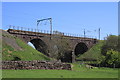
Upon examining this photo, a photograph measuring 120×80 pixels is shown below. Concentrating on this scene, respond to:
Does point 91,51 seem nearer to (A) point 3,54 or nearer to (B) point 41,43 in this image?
(B) point 41,43

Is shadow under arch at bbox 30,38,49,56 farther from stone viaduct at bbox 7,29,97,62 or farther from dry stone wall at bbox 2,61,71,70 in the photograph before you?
dry stone wall at bbox 2,61,71,70

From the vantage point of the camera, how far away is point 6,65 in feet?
89.0

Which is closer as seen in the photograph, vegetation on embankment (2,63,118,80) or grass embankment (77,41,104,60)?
vegetation on embankment (2,63,118,80)

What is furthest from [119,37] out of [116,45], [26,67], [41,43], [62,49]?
[26,67]

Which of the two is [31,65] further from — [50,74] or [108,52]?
[108,52]

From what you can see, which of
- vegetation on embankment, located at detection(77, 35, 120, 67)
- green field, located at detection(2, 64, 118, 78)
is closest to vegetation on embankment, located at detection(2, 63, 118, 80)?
green field, located at detection(2, 64, 118, 78)

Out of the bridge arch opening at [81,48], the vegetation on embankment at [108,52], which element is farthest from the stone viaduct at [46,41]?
the bridge arch opening at [81,48]

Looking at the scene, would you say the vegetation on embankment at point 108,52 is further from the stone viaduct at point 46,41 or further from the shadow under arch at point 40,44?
the shadow under arch at point 40,44

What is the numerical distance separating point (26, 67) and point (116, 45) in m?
40.0

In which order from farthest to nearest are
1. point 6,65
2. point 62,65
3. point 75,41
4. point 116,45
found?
point 75,41 < point 116,45 < point 62,65 < point 6,65

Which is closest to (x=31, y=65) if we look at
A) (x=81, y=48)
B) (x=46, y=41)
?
(x=46, y=41)

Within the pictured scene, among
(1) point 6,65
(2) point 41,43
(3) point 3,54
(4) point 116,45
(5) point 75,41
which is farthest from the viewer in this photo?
(5) point 75,41

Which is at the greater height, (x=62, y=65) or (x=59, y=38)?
(x=59, y=38)

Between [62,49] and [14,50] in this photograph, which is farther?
[62,49]
